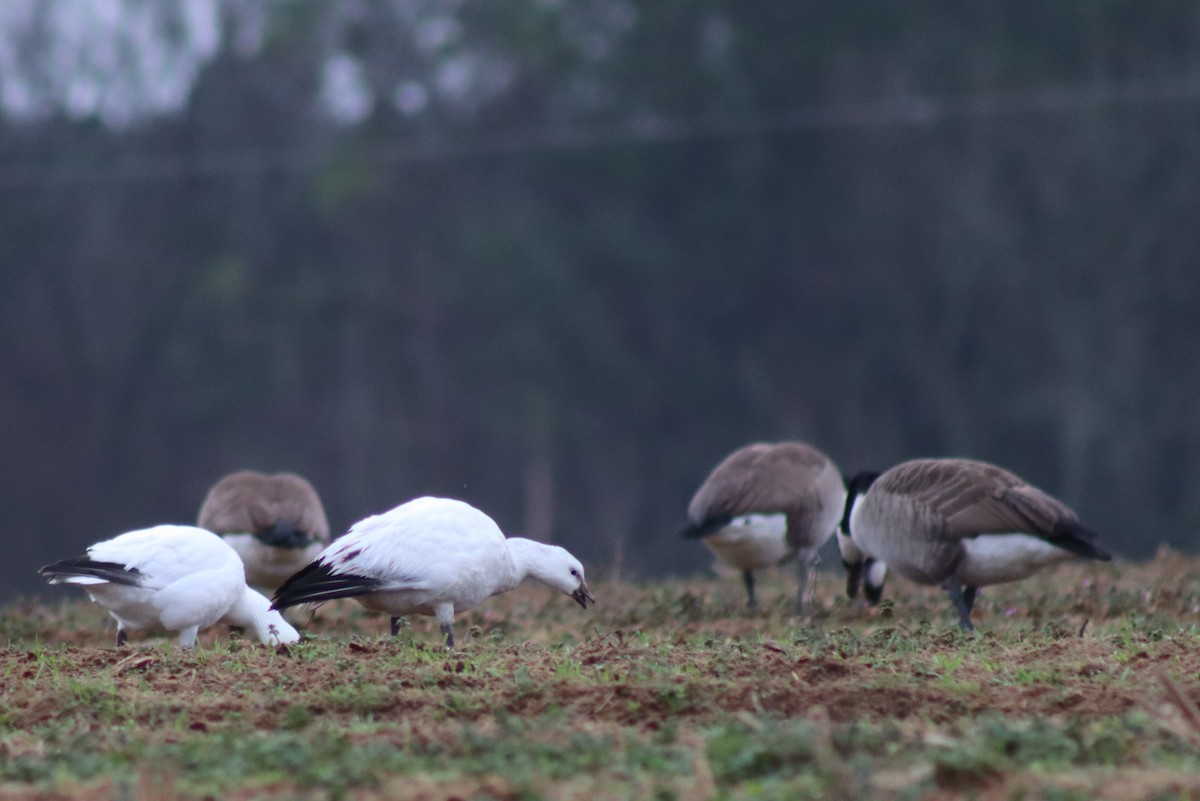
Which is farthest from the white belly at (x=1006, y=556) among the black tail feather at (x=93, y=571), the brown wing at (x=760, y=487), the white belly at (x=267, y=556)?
the black tail feather at (x=93, y=571)

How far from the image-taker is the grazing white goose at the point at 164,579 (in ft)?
24.7

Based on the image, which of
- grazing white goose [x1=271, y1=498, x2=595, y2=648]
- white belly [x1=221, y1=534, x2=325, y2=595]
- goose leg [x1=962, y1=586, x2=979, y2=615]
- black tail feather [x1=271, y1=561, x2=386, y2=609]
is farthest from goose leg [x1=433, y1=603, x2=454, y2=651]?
goose leg [x1=962, y1=586, x2=979, y2=615]

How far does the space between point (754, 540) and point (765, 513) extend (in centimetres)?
20

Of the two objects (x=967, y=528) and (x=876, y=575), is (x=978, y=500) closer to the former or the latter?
(x=967, y=528)

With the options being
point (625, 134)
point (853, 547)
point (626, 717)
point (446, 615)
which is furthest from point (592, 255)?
Result: point (626, 717)

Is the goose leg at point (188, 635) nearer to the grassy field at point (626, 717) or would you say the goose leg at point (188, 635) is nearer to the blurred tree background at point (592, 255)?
the grassy field at point (626, 717)

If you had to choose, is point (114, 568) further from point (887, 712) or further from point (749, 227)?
point (749, 227)

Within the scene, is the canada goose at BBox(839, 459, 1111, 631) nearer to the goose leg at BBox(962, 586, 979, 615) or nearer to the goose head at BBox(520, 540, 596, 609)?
the goose leg at BBox(962, 586, 979, 615)

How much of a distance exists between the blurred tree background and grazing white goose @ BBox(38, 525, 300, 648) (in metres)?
20.1

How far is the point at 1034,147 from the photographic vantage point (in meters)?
29.5

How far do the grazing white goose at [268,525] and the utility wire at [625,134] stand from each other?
2049 cm

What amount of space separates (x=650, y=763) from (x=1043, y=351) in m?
25.7

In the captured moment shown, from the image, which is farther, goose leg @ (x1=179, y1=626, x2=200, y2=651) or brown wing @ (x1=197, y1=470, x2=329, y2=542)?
brown wing @ (x1=197, y1=470, x2=329, y2=542)

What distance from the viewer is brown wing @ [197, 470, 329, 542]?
998 cm
